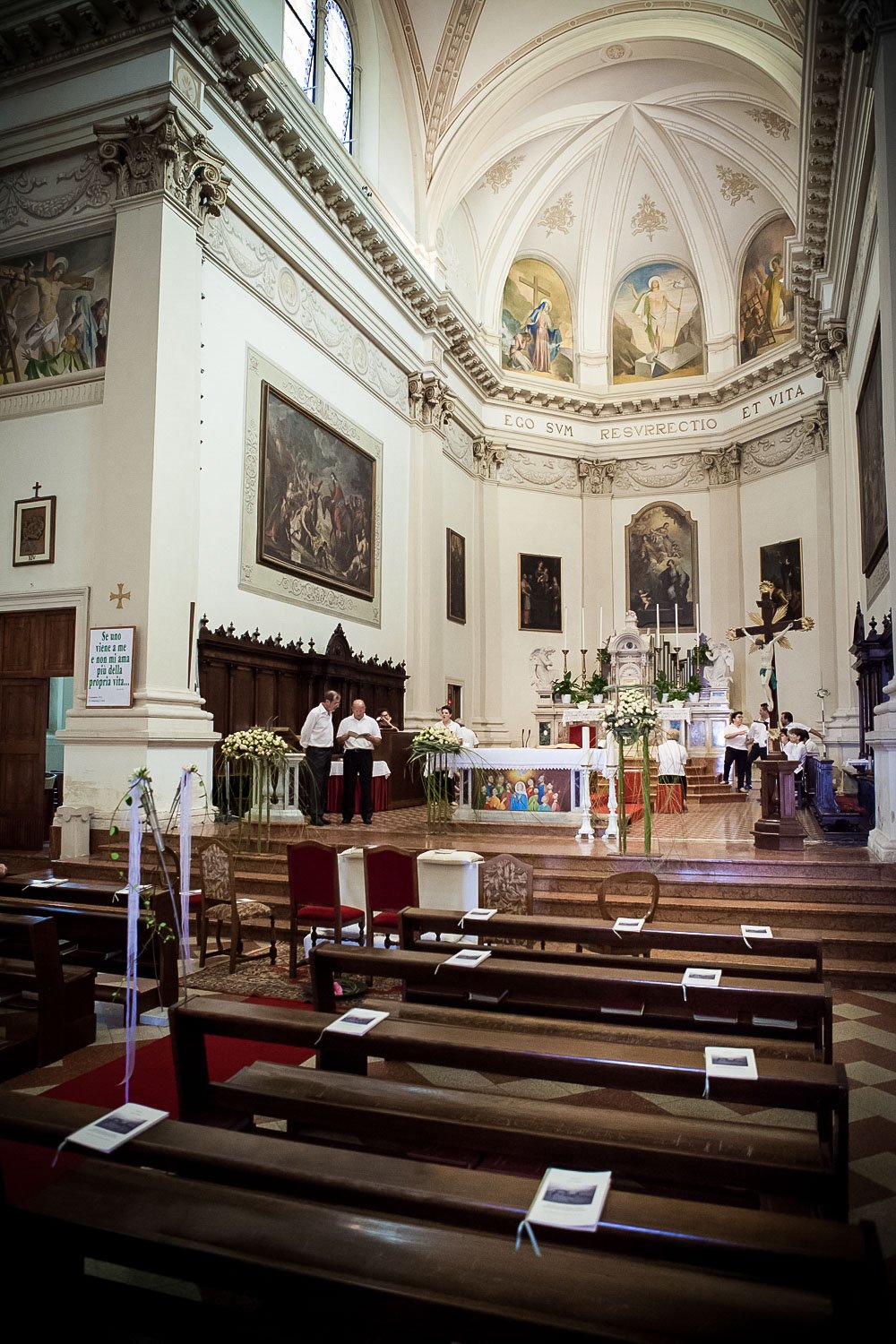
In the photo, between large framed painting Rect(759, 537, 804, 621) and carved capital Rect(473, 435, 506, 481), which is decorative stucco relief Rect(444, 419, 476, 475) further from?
large framed painting Rect(759, 537, 804, 621)

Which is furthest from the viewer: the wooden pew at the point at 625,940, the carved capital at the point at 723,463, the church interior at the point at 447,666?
the carved capital at the point at 723,463

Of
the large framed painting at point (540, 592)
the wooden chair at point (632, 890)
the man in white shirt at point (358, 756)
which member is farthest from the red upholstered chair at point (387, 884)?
the large framed painting at point (540, 592)

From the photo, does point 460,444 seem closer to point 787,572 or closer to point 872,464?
point 787,572

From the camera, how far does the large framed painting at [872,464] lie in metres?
10.9

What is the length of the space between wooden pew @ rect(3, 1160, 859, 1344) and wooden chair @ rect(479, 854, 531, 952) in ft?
13.5

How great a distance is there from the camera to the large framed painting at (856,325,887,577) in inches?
430

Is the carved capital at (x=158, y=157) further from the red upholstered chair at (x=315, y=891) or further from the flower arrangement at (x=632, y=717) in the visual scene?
the red upholstered chair at (x=315, y=891)

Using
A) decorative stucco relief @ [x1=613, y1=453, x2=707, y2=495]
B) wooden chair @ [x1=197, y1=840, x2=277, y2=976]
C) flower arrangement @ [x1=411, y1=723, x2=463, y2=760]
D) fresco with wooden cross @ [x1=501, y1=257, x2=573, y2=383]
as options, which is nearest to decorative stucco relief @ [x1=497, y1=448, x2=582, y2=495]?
decorative stucco relief @ [x1=613, y1=453, x2=707, y2=495]

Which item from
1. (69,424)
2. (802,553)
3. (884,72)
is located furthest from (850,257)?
(69,424)

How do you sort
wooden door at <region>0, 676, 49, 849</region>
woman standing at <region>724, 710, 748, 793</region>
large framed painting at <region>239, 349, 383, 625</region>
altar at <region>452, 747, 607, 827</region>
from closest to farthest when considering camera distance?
wooden door at <region>0, 676, 49, 849</region> < altar at <region>452, 747, 607, 827</region> < large framed painting at <region>239, 349, 383, 625</region> < woman standing at <region>724, 710, 748, 793</region>

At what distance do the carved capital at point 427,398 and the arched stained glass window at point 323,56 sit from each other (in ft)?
14.2

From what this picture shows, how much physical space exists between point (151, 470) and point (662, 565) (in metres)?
15.7

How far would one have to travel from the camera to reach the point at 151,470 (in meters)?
10.3

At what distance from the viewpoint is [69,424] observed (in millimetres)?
11203
